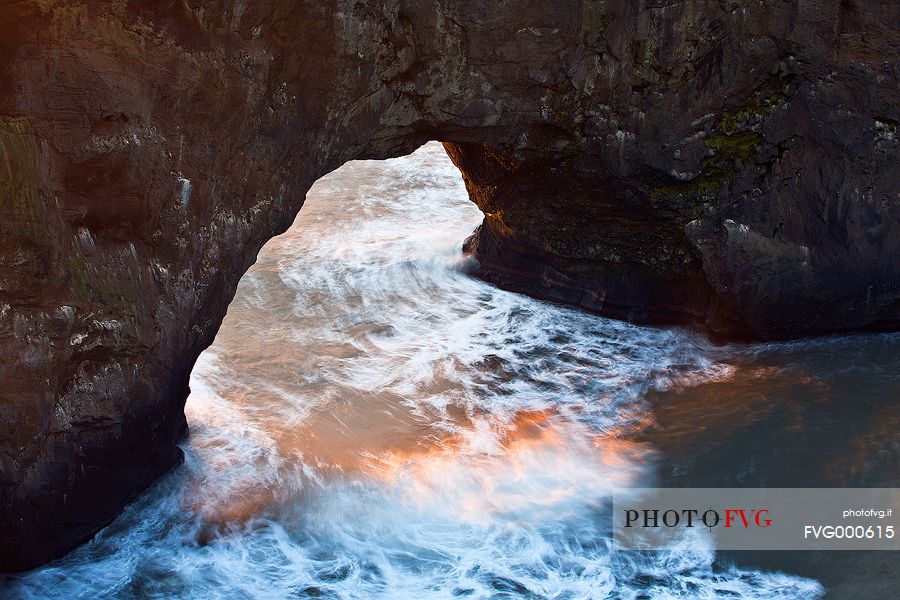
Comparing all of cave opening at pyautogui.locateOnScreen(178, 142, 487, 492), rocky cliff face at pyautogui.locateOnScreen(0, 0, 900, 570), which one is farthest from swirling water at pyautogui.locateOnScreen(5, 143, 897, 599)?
rocky cliff face at pyautogui.locateOnScreen(0, 0, 900, 570)

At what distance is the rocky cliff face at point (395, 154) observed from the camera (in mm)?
6004

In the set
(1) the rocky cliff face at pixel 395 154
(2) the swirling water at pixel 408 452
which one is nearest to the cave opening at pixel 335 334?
(2) the swirling water at pixel 408 452

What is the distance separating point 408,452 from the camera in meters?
7.88

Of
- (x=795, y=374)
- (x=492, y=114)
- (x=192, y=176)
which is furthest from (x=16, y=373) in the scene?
(x=795, y=374)

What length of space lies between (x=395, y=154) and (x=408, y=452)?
8.98ft

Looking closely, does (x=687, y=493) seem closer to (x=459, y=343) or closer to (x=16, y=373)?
(x=459, y=343)

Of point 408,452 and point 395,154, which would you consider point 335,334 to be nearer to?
point 395,154

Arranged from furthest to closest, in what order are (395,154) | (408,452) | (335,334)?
(335,334)
(395,154)
(408,452)

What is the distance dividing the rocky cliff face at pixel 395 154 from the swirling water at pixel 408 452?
514 mm

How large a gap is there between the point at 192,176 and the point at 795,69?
17.9ft

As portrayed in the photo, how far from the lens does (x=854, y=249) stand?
8992 mm

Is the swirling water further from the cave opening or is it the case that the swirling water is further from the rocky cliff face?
the rocky cliff face

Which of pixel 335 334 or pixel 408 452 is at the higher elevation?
pixel 335 334

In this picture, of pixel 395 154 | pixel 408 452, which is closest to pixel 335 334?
pixel 395 154
